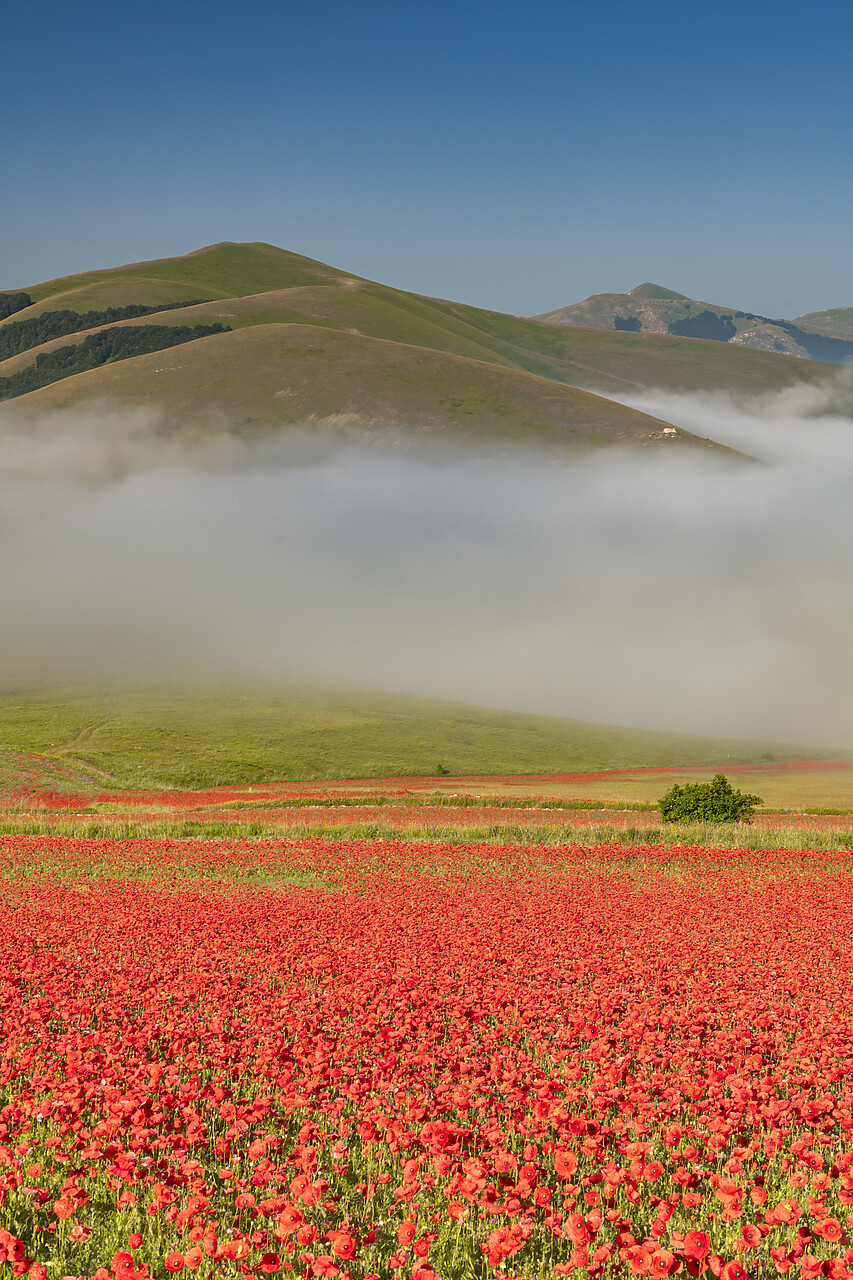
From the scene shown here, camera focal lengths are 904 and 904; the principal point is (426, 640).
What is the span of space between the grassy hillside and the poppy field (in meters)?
47.8

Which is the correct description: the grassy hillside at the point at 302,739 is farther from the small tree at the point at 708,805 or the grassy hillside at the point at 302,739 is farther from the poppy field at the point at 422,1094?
the poppy field at the point at 422,1094

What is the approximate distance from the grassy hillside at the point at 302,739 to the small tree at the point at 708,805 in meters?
30.3

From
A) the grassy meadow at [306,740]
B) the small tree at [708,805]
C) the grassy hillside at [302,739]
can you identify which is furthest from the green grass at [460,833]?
the grassy hillside at [302,739]

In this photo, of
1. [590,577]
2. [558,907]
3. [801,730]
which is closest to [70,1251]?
[558,907]

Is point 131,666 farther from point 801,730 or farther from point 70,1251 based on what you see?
point 70,1251

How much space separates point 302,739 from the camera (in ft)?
245

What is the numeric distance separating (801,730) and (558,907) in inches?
3340

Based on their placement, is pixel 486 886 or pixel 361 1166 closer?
pixel 361 1166

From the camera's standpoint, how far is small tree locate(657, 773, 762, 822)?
123ft

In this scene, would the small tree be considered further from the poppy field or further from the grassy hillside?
the grassy hillside

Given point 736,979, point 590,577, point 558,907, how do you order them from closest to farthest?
point 736,979 → point 558,907 → point 590,577

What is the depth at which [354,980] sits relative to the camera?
40.2ft

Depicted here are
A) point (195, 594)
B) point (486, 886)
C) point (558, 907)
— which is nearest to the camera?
point (558, 907)

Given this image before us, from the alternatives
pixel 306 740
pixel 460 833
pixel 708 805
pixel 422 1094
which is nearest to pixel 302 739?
pixel 306 740
